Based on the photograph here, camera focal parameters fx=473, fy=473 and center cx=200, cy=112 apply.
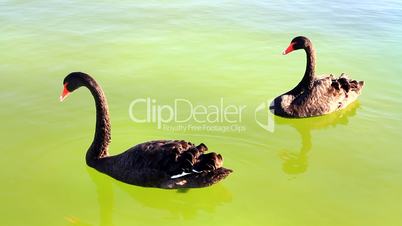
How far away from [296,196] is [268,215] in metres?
0.43

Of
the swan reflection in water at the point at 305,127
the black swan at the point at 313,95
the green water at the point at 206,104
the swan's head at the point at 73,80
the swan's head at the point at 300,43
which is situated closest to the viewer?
the green water at the point at 206,104

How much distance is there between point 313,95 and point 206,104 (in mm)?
1400

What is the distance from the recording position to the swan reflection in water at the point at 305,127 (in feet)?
16.5

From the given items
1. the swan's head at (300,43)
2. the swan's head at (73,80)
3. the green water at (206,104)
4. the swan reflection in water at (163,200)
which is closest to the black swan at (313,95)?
the swan's head at (300,43)

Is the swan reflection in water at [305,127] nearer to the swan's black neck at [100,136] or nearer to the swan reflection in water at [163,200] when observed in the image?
the swan reflection in water at [163,200]

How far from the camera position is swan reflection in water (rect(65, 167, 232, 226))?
4160 millimetres

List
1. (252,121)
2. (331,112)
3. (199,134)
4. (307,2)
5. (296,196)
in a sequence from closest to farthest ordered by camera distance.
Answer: (296,196) → (199,134) → (252,121) → (331,112) → (307,2)

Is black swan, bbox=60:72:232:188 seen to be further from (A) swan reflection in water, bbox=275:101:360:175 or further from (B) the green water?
(A) swan reflection in water, bbox=275:101:360:175

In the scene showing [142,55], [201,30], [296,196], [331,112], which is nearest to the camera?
[296,196]

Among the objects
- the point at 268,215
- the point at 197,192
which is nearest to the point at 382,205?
the point at 268,215

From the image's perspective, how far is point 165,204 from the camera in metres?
4.29

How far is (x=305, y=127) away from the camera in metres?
5.93

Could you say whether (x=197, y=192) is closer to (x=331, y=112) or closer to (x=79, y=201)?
(x=79, y=201)

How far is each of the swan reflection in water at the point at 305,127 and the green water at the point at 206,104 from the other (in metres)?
0.02
